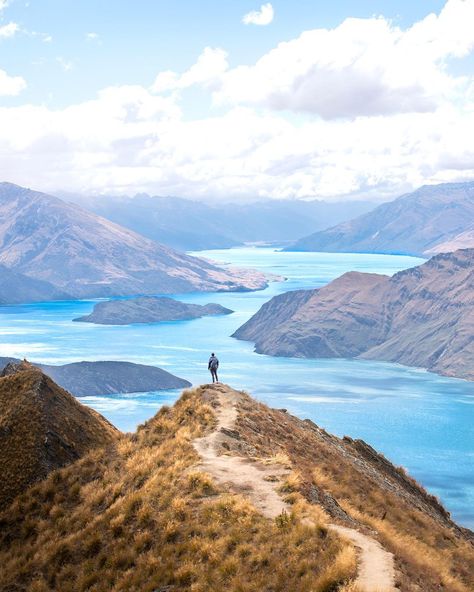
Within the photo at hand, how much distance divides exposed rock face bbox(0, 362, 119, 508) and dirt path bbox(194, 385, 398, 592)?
6.02 m

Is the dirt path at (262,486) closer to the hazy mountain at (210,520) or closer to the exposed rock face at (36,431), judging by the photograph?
→ the hazy mountain at (210,520)

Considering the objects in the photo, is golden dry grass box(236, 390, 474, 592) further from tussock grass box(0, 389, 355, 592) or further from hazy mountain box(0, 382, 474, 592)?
tussock grass box(0, 389, 355, 592)

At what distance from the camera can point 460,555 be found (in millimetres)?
35094

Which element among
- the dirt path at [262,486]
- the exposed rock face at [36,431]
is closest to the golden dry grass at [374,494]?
the dirt path at [262,486]

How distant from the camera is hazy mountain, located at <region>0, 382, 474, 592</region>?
75.8ft

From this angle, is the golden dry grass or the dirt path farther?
the golden dry grass

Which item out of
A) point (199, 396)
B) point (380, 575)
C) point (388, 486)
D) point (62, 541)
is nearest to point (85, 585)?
point (62, 541)

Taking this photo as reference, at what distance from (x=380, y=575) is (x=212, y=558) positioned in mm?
5234

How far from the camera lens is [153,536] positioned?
26734 mm

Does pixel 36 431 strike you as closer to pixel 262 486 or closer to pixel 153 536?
pixel 153 536

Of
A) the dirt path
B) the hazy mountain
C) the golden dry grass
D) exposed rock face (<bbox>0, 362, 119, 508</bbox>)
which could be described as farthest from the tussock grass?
the golden dry grass

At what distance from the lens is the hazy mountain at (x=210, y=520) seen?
23.1m

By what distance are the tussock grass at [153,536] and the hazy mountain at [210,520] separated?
0.05 m

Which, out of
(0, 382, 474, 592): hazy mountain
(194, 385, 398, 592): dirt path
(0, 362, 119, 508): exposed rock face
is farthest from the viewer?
(0, 362, 119, 508): exposed rock face
